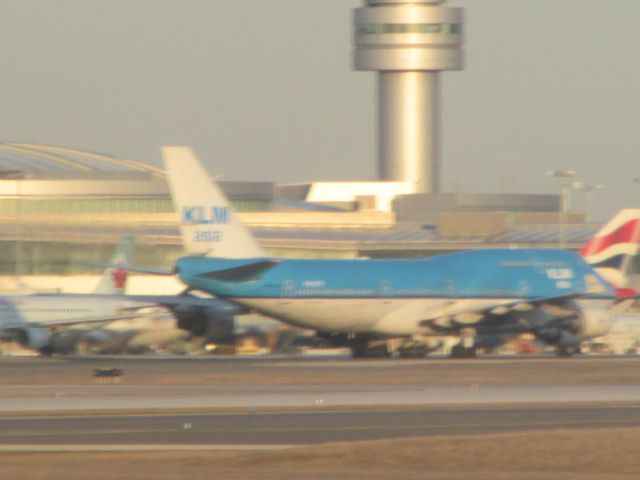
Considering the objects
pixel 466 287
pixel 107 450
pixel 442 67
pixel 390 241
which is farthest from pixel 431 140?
pixel 107 450

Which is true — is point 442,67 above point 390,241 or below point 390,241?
above

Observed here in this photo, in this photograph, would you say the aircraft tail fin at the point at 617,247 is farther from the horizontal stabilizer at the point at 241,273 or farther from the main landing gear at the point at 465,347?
the horizontal stabilizer at the point at 241,273

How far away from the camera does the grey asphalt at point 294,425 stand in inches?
974

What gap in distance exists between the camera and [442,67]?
154375mm

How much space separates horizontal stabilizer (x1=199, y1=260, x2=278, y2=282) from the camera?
4953cm

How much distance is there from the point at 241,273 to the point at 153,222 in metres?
50.2

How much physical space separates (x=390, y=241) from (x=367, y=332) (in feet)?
154

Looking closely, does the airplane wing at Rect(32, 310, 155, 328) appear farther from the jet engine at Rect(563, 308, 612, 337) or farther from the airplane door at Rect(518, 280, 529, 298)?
the jet engine at Rect(563, 308, 612, 337)

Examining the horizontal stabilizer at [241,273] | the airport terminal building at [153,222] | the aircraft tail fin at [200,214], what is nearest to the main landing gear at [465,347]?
the horizontal stabilizer at [241,273]

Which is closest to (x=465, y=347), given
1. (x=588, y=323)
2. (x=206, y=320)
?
(x=588, y=323)

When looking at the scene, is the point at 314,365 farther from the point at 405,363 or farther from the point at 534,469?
the point at 534,469

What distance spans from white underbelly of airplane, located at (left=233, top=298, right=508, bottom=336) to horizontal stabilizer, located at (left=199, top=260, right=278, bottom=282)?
3.64ft

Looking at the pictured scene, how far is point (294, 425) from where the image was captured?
26.8 m

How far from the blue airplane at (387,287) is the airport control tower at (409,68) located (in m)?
93.7
